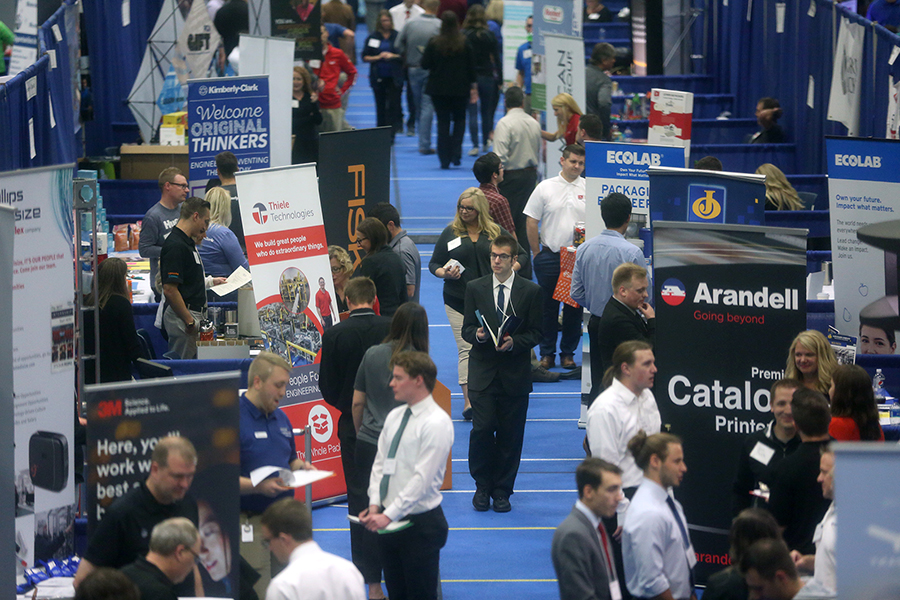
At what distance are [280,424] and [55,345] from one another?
3.71 feet

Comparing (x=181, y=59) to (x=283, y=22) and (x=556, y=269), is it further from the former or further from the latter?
(x=556, y=269)

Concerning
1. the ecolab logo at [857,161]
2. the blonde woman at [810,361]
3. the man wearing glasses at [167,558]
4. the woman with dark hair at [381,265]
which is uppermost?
the ecolab logo at [857,161]

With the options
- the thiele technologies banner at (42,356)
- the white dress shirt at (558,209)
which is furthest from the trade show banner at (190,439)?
the white dress shirt at (558,209)

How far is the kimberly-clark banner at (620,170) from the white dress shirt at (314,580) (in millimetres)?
4774

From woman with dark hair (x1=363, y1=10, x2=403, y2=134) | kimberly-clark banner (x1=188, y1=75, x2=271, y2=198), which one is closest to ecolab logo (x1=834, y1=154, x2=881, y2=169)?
kimberly-clark banner (x1=188, y1=75, x2=271, y2=198)

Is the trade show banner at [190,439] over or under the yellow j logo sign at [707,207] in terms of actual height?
under

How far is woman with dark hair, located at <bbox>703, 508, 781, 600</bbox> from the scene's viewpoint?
14.3 ft

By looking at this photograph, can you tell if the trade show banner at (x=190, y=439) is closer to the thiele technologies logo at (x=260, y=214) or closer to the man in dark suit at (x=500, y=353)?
the man in dark suit at (x=500, y=353)

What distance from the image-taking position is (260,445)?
531 centimetres

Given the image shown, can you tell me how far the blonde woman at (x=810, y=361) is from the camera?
18.6ft

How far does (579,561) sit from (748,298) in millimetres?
1943

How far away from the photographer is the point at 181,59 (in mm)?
12789

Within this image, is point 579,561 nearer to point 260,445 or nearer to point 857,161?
point 260,445

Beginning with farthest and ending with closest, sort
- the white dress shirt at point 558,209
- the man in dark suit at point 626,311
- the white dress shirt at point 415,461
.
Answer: the white dress shirt at point 558,209 → the man in dark suit at point 626,311 → the white dress shirt at point 415,461
